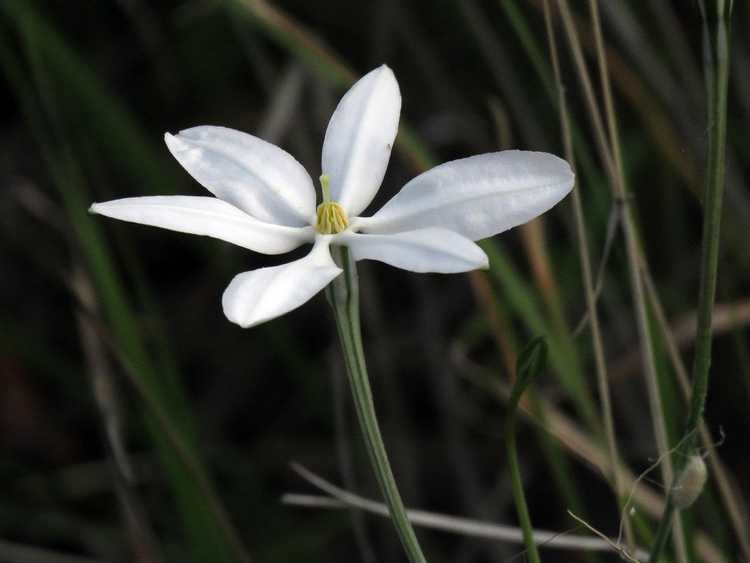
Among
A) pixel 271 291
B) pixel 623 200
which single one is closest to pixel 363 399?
pixel 271 291

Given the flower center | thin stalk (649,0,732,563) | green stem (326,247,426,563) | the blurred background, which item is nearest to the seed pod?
thin stalk (649,0,732,563)

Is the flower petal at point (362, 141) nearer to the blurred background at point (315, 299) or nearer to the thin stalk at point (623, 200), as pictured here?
the thin stalk at point (623, 200)

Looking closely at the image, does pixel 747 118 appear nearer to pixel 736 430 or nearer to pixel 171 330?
pixel 736 430

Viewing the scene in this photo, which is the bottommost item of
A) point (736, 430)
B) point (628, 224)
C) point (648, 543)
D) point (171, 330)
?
point (736, 430)

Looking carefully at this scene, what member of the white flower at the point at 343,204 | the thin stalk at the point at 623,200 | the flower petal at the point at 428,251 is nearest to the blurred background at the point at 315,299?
the thin stalk at the point at 623,200

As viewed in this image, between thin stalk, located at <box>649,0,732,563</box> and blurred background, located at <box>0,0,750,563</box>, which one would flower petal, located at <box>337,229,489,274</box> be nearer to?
thin stalk, located at <box>649,0,732,563</box>

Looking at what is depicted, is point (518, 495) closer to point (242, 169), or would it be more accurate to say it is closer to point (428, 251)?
point (428, 251)

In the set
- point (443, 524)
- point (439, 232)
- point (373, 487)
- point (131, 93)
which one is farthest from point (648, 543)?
point (131, 93)
